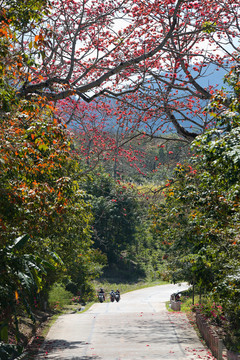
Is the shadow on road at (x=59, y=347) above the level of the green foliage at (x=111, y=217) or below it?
below

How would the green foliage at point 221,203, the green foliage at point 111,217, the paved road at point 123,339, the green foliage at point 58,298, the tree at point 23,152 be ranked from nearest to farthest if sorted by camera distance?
the green foliage at point 221,203
the tree at point 23,152
the paved road at point 123,339
the green foliage at point 58,298
the green foliage at point 111,217

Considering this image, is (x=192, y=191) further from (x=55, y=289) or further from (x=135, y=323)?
(x=55, y=289)

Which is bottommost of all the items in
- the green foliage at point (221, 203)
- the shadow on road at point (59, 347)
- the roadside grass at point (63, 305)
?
the roadside grass at point (63, 305)

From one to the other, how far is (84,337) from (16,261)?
10.4 metres

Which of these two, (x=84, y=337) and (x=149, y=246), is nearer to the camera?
(x=84, y=337)

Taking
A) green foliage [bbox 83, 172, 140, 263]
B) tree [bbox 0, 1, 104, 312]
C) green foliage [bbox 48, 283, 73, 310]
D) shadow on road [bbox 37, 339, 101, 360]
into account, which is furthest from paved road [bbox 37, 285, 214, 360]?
green foliage [bbox 83, 172, 140, 263]

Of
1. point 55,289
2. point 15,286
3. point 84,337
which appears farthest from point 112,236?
point 15,286

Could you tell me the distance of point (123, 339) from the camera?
13672 mm

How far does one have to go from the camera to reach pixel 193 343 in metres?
12.8

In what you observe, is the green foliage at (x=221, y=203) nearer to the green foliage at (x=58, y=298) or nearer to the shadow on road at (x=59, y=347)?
the shadow on road at (x=59, y=347)

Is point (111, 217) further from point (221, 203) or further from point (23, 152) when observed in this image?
point (23, 152)

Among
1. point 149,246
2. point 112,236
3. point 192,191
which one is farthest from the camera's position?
point 149,246

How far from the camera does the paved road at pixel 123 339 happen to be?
11.3 metres

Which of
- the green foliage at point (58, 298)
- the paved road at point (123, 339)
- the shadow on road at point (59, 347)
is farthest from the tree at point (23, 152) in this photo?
the green foliage at point (58, 298)
